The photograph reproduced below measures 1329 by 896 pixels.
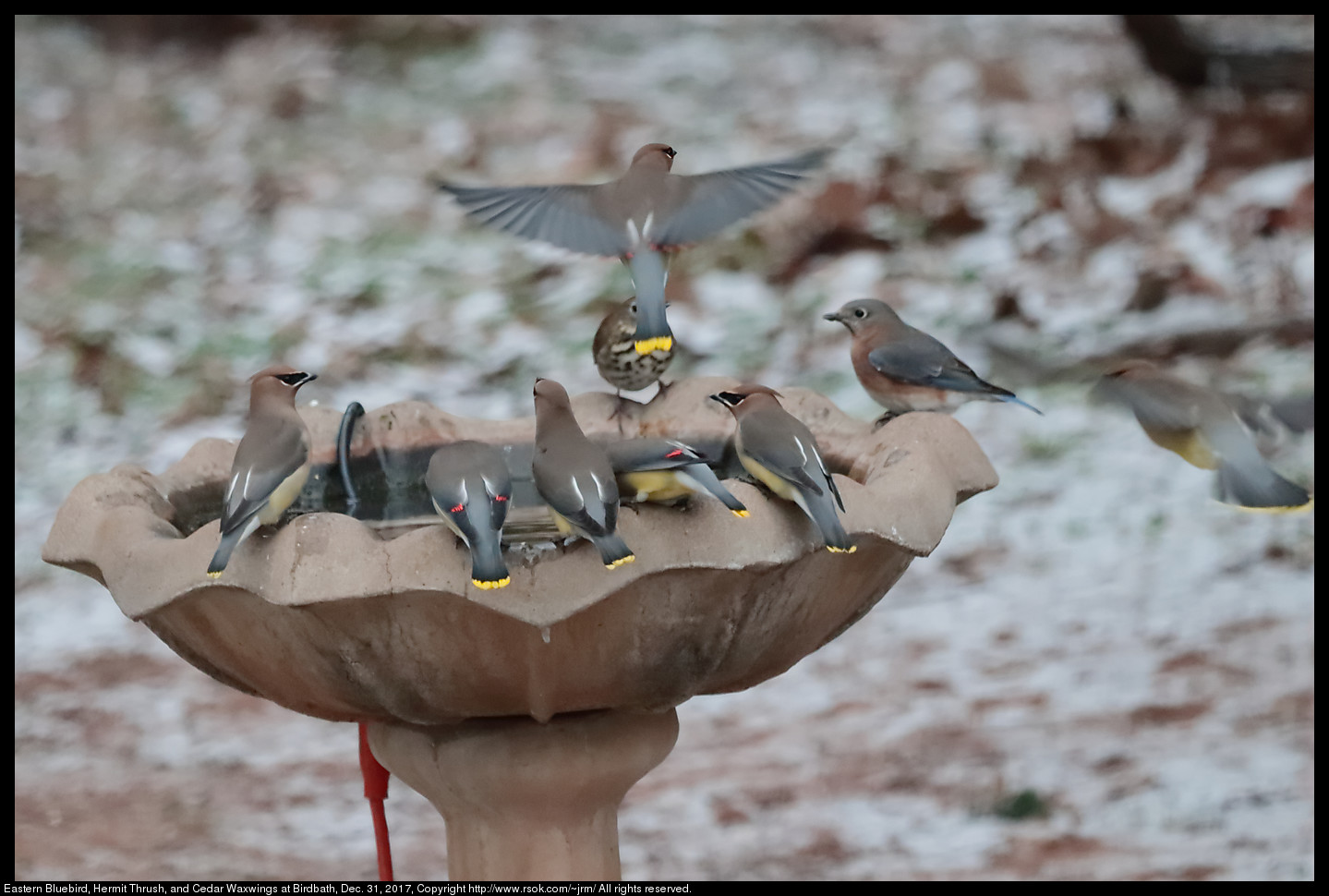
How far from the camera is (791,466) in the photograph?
225 cm

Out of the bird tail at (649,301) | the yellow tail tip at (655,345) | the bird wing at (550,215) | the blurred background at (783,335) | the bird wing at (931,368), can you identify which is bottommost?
the blurred background at (783,335)

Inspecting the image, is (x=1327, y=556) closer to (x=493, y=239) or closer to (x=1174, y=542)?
(x=1174, y=542)

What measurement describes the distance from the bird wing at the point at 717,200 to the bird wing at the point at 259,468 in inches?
36.8

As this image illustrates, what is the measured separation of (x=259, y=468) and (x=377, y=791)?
1.02 metres

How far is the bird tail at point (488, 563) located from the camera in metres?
2.11

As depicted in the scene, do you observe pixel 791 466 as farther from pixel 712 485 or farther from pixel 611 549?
pixel 611 549

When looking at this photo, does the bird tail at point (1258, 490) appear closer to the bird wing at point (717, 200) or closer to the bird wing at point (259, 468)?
the bird wing at point (717, 200)

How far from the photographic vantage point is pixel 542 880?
9.36 ft

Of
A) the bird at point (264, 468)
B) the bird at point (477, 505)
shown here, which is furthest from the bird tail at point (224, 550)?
the bird at point (477, 505)

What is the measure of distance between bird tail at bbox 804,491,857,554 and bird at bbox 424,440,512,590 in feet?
1.39

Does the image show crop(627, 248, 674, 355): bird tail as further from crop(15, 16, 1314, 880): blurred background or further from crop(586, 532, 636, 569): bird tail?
crop(15, 16, 1314, 880): blurred background

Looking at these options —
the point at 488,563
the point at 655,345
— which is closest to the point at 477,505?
the point at 488,563

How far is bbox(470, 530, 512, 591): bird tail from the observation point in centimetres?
211

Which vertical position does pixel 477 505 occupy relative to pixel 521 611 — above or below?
above
